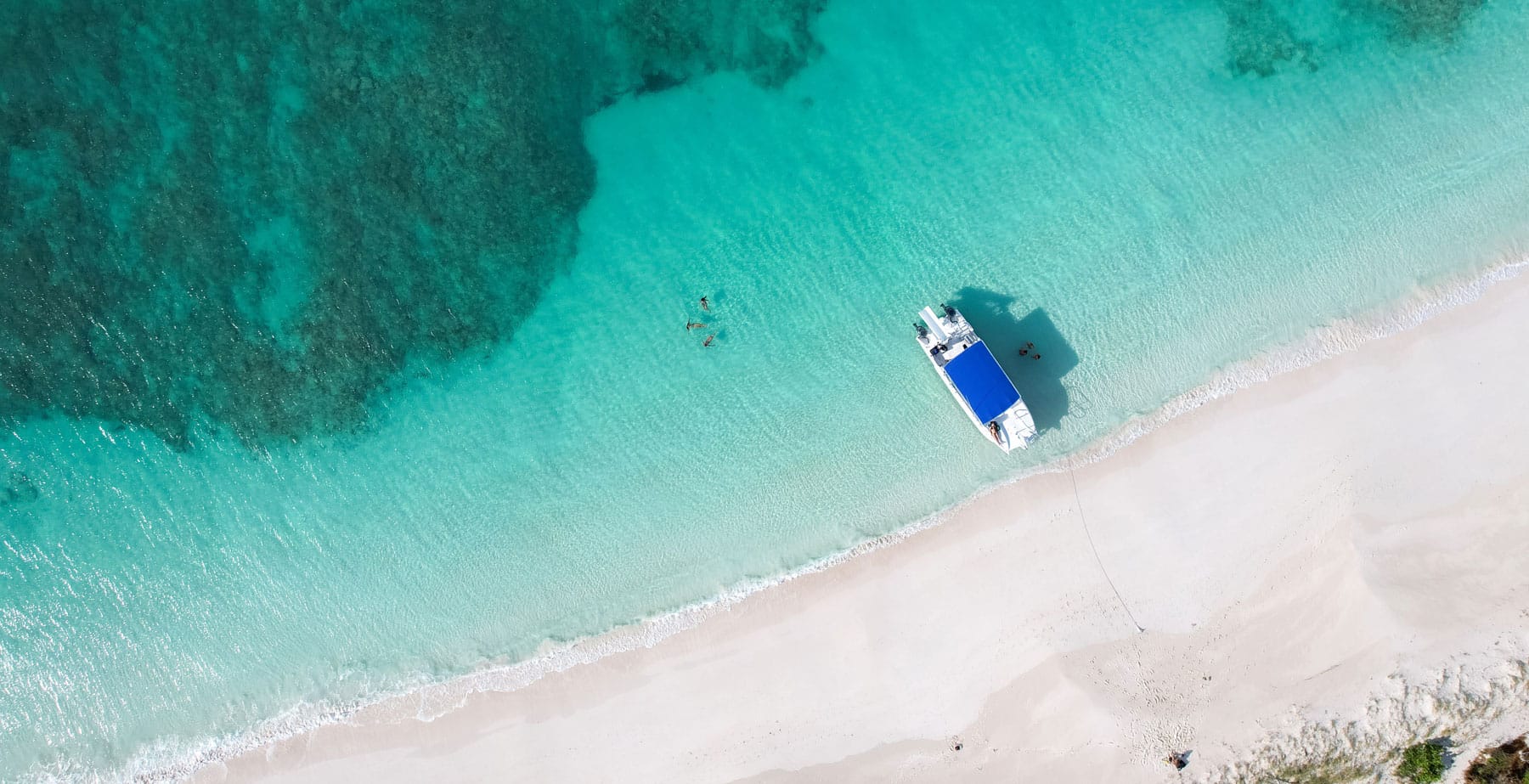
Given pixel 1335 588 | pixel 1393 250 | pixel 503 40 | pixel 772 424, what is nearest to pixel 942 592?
pixel 772 424

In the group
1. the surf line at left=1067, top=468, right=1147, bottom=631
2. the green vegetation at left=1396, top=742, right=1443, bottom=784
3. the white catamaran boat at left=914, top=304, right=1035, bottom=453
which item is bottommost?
the green vegetation at left=1396, top=742, right=1443, bottom=784

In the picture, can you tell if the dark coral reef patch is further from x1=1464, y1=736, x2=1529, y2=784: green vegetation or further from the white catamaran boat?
x1=1464, y1=736, x2=1529, y2=784: green vegetation

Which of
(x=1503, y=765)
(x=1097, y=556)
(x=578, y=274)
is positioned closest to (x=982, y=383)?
(x=1097, y=556)

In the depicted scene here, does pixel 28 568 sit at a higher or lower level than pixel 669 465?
lower

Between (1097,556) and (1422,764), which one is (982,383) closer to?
(1097,556)

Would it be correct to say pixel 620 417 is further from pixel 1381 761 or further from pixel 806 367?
pixel 1381 761

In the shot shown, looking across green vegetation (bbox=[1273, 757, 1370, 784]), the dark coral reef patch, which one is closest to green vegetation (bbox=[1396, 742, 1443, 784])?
green vegetation (bbox=[1273, 757, 1370, 784])
